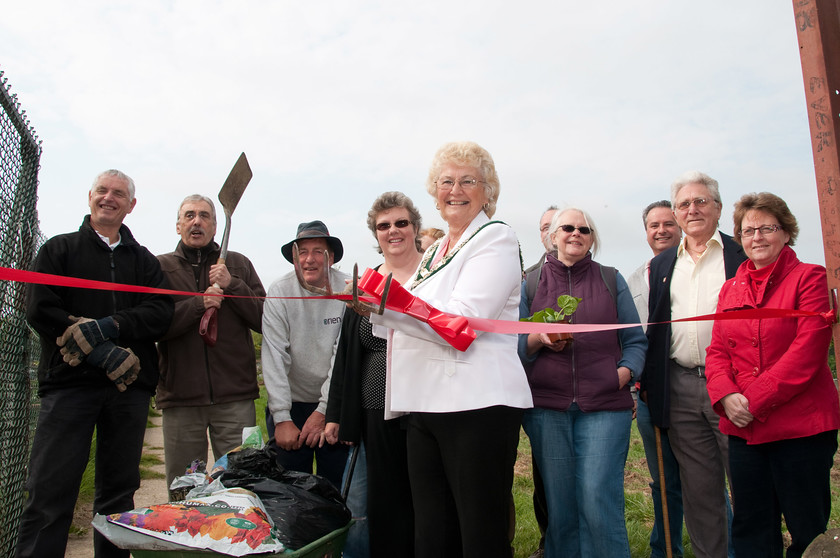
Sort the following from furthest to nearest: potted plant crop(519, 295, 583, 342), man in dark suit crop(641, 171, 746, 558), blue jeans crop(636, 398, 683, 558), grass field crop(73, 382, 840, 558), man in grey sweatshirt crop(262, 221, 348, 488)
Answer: grass field crop(73, 382, 840, 558) → blue jeans crop(636, 398, 683, 558) → man in grey sweatshirt crop(262, 221, 348, 488) → man in dark suit crop(641, 171, 746, 558) → potted plant crop(519, 295, 583, 342)

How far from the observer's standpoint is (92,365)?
3.47 m

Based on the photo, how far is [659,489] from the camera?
3.86 meters

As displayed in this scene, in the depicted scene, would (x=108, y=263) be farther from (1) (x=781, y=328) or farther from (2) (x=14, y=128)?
(1) (x=781, y=328)

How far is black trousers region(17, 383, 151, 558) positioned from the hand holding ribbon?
2.11 m

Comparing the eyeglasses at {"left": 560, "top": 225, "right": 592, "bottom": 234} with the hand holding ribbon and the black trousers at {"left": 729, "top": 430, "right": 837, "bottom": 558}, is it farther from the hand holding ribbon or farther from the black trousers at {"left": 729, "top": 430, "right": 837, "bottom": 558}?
the hand holding ribbon

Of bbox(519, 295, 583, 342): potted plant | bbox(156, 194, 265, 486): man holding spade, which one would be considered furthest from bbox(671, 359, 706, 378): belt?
bbox(156, 194, 265, 486): man holding spade

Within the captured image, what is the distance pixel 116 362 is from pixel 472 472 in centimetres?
221

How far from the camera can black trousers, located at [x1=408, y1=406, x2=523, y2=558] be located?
2365 millimetres

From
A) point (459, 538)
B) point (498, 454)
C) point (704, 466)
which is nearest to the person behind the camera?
point (498, 454)

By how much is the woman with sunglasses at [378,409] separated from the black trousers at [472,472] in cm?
36

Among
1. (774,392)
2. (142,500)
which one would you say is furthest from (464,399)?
(142,500)

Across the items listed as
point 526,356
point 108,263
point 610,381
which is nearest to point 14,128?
point 108,263

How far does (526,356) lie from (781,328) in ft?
4.11

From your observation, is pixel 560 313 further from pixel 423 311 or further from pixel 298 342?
pixel 298 342
